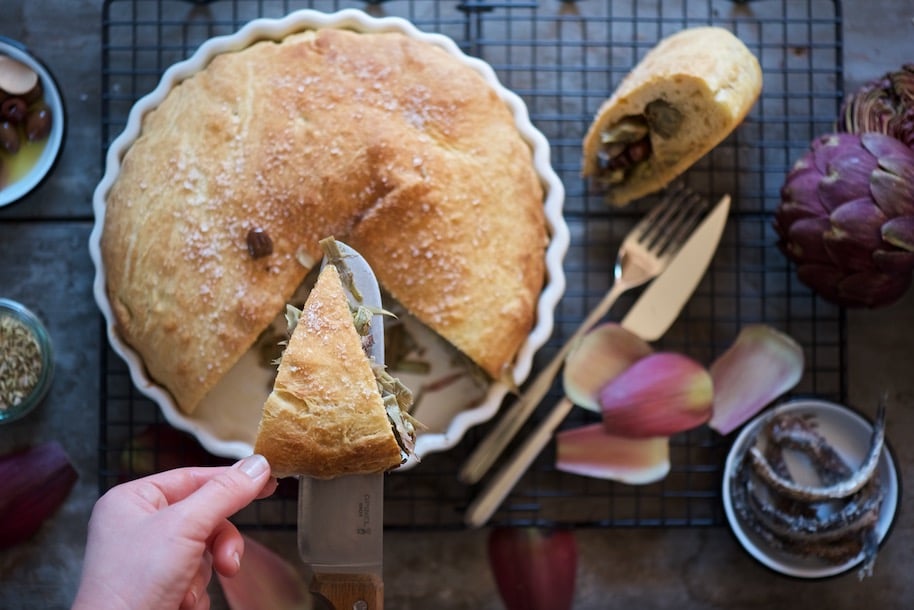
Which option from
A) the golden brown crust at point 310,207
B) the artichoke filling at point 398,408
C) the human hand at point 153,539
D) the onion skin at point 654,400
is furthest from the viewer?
the onion skin at point 654,400

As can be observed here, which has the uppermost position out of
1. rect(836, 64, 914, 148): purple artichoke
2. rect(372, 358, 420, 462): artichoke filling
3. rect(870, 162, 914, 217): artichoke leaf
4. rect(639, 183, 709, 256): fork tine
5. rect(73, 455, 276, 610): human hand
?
rect(836, 64, 914, 148): purple artichoke

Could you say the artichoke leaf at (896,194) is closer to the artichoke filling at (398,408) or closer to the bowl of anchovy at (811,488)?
the bowl of anchovy at (811,488)

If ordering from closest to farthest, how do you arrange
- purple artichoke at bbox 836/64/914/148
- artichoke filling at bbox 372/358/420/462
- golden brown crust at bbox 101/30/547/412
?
artichoke filling at bbox 372/358/420/462 < golden brown crust at bbox 101/30/547/412 < purple artichoke at bbox 836/64/914/148

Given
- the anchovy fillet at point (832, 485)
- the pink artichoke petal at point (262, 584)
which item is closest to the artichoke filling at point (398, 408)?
the pink artichoke petal at point (262, 584)

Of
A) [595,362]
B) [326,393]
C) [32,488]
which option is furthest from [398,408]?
[32,488]

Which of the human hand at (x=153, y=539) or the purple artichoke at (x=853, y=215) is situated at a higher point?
the purple artichoke at (x=853, y=215)

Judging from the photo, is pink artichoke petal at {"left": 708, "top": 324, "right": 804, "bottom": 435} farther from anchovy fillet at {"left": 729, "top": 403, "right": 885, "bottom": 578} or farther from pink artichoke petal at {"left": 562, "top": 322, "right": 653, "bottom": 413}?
pink artichoke petal at {"left": 562, "top": 322, "right": 653, "bottom": 413}

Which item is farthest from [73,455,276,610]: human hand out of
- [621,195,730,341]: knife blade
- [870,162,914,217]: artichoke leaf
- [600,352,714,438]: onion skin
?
[870,162,914,217]: artichoke leaf

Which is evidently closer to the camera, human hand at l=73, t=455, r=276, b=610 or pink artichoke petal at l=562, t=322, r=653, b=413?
human hand at l=73, t=455, r=276, b=610
